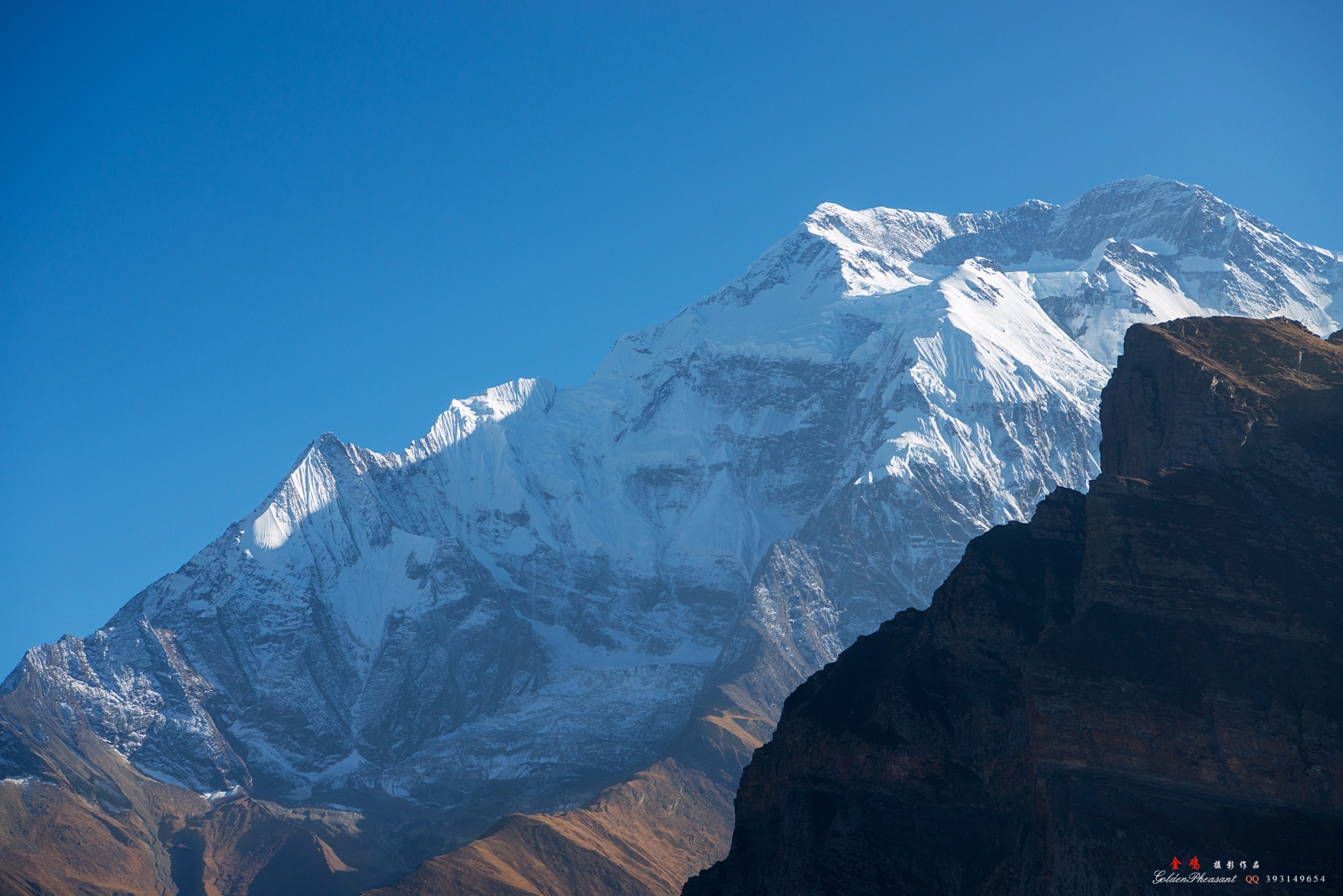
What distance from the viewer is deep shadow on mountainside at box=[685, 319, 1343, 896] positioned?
87812 mm

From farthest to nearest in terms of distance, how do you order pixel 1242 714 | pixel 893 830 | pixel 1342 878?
pixel 893 830 → pixel 1242 714 → pixel 1342 878

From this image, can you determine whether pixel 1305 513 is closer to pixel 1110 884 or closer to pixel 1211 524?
pixel 1211 524

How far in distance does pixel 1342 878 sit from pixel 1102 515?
2791 cm

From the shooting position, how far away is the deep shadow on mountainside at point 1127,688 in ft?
288

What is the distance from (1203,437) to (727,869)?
50115 millimetres

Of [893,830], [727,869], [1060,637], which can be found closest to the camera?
[1060,637]

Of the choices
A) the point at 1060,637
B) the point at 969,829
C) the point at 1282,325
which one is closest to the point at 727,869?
the point at 969,829

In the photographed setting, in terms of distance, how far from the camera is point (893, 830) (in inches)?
4131

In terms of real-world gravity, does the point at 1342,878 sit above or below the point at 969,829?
below

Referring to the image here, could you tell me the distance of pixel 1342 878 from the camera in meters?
82.8

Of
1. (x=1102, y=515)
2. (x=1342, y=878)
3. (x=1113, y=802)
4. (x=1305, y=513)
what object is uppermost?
(x=1102, y=515)

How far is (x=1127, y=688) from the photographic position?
91.9 m

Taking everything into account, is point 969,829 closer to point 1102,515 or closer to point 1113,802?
point 1113,802

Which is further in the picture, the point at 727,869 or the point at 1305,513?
the point at 727,869
